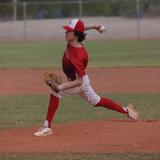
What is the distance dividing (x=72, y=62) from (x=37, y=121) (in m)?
2.49

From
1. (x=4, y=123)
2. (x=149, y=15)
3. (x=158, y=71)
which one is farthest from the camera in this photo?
(x=149, y=15)

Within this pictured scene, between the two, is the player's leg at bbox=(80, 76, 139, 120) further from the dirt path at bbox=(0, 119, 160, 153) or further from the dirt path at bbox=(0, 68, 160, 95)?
the dirt path at bbox=(0, 68, 160, 95)

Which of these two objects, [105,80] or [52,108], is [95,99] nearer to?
[52,108]

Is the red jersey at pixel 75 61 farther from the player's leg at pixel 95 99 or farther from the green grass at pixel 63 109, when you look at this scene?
the green grass at pixel 63 109

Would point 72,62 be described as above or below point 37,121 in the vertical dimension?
above

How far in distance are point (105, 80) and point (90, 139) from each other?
906 centimetres

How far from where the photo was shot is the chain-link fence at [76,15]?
4691 cm

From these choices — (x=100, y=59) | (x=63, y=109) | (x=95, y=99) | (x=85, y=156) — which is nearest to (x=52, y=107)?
(x=95, y=99)

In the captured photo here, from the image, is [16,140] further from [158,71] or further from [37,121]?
[158,71]

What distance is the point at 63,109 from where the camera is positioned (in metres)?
12.1

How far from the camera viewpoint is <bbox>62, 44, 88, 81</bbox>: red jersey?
8303 millimetres

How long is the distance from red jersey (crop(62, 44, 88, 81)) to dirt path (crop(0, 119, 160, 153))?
93cm

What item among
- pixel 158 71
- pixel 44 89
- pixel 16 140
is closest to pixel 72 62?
pixel 16 140

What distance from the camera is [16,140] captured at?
8242 mm
